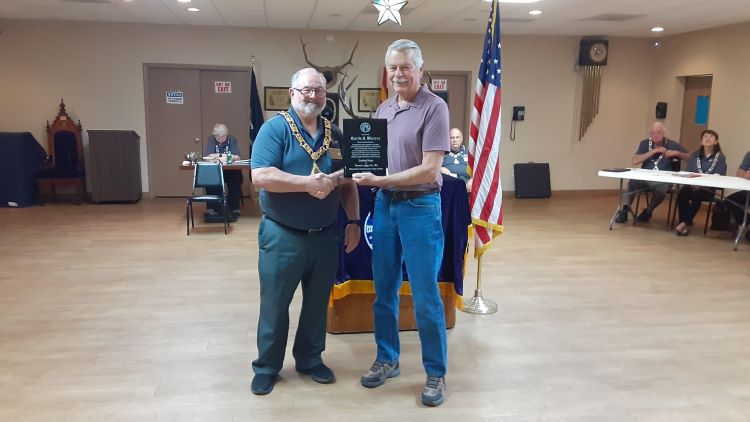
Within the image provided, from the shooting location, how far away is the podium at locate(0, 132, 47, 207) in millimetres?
7805

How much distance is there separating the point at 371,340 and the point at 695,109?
807 cm

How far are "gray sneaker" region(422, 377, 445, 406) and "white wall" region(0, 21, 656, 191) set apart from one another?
704 centimetres

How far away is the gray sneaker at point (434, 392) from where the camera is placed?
8.89ft

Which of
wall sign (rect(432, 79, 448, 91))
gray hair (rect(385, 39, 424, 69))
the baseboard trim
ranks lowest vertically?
the baseboard trim

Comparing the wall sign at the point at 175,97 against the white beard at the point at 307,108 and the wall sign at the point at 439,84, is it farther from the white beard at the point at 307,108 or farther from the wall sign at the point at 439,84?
the white beard at the point at 307,108

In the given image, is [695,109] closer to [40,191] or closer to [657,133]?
[657,133]

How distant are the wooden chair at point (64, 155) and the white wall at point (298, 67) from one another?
0.24 m

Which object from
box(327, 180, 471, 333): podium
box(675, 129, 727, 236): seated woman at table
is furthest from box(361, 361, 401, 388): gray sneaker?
box(675, 129, 727, 236): seated woman at table

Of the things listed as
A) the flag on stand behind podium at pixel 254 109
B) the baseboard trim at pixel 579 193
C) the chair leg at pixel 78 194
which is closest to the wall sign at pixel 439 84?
the baseboard trim at pixel 579 193

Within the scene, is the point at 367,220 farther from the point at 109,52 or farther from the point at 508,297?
the point at 109,52

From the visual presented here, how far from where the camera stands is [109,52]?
8.53 meters

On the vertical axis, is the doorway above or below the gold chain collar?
above

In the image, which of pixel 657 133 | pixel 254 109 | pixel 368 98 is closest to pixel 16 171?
pixel 254 109

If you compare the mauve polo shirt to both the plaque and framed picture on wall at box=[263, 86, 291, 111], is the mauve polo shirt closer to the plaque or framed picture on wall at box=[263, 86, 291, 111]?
the plaque
